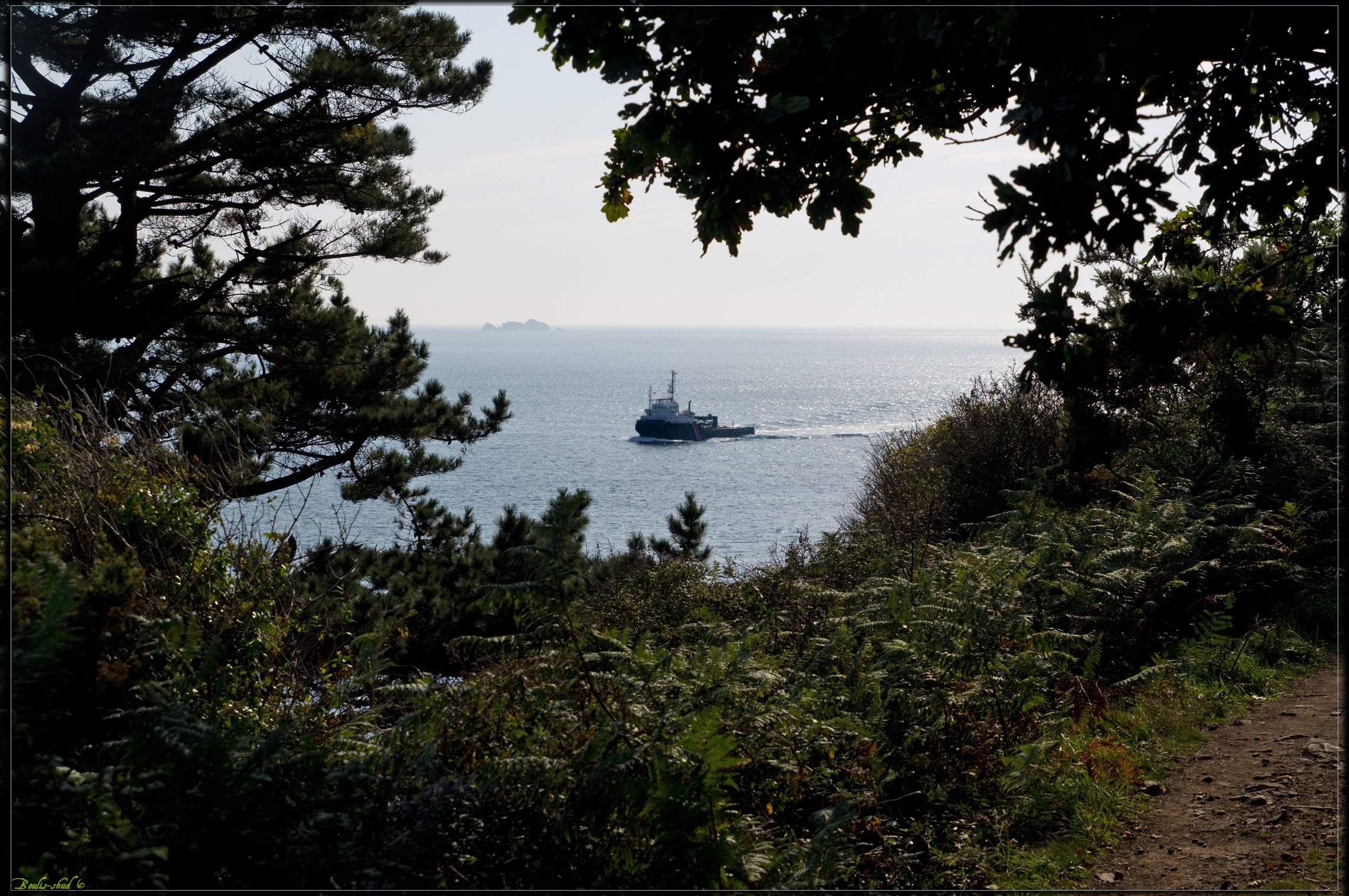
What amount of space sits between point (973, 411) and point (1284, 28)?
41.6ft

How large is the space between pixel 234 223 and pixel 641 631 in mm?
11068

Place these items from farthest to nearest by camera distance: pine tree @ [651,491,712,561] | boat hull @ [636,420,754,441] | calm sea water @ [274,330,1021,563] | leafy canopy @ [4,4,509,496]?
boat hull @ [636,420,754,441] < calm sea water @ [274,330,1021,563] < pine tree @ [651,491,712,561] < leafy canopy @ [4,4,509,496]

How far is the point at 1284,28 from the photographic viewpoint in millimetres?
4398

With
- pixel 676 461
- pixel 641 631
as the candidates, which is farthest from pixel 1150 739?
pixel 676 461

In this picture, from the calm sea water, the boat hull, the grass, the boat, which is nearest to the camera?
the grass

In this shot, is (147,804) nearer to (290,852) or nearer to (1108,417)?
(290,852)

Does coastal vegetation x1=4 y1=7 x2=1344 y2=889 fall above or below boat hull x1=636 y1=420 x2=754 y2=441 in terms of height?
above

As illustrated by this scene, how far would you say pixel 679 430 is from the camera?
7938cm

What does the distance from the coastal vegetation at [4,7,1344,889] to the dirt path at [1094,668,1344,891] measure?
0.20 metres

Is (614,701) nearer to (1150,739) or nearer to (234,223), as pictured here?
(1150,739)

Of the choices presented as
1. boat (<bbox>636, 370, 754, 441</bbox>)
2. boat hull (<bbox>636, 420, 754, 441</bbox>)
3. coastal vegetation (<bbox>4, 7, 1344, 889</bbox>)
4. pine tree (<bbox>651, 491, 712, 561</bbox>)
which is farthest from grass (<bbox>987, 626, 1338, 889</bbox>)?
boat hull (<bbox>636, 420, 754, 441</bbox>)

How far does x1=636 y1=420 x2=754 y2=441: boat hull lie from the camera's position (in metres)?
79.2

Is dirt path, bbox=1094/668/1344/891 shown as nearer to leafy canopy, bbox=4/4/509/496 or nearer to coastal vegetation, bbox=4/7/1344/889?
coastal vegetation, bbox=4/7/1344/889

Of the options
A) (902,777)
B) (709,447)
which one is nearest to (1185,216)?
(902,777)
